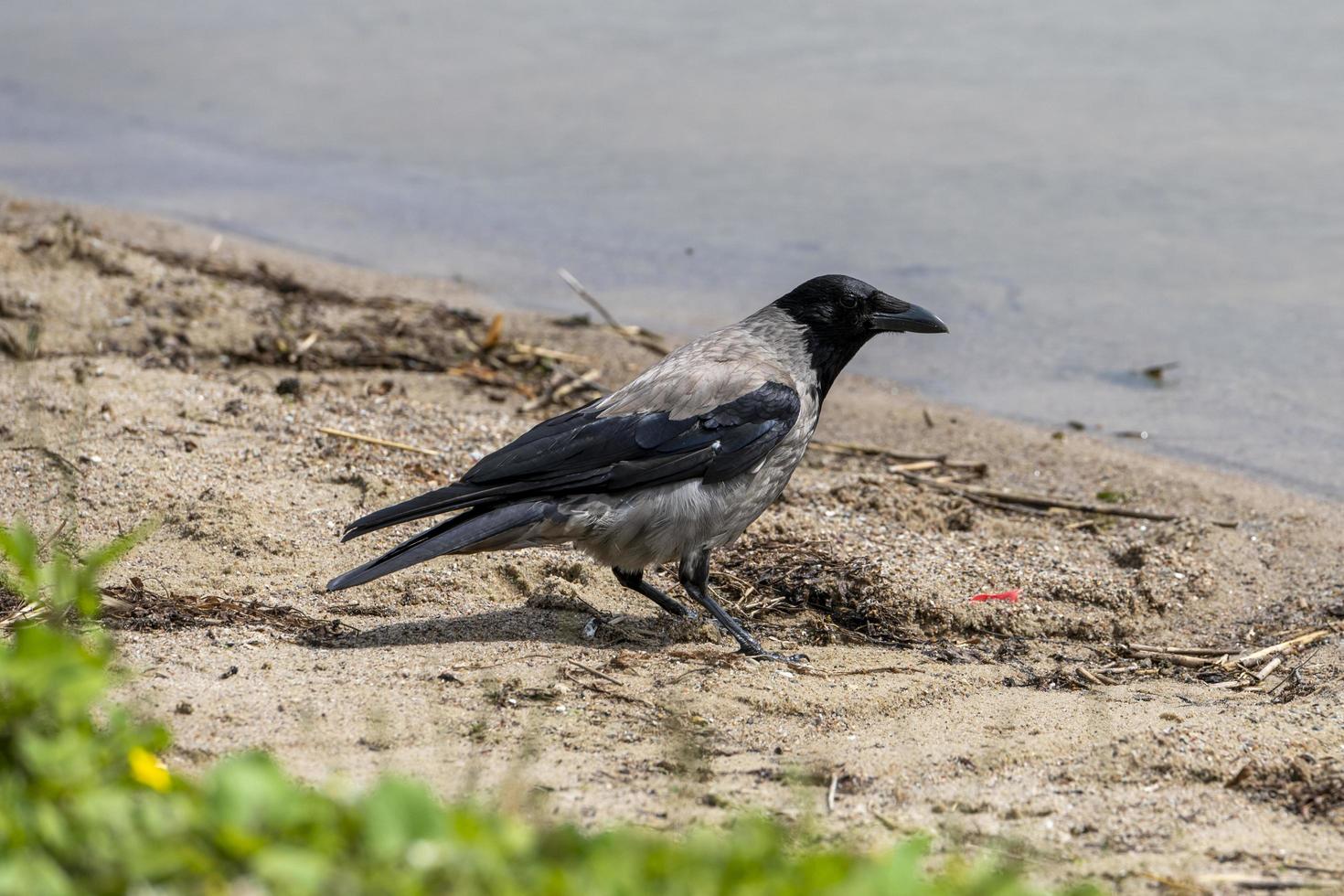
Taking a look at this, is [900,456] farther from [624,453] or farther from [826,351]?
[624,453]

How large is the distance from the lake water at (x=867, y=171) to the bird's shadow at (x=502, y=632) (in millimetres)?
3619

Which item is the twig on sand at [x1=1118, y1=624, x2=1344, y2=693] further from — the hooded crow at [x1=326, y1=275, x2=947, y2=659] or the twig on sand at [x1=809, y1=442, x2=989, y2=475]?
the twig on sand at [x1=809, y1=442, x2=989, y2=475]

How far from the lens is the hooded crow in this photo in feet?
16.1

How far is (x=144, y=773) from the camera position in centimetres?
244

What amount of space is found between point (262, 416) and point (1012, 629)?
11.0 feet

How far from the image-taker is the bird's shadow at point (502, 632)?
4.68 m

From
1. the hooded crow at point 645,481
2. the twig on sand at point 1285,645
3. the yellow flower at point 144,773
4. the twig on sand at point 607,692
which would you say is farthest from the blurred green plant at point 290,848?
the twig on sand at point 1285,645

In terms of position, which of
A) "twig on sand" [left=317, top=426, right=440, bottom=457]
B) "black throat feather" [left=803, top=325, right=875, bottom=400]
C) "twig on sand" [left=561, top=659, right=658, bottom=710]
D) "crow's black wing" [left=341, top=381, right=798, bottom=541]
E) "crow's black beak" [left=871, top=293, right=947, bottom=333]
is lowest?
"twig on sand" [left=561, top=659, right=658, bottom=710]

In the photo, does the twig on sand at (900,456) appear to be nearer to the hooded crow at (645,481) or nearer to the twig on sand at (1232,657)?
the hooded crow at (645,481)

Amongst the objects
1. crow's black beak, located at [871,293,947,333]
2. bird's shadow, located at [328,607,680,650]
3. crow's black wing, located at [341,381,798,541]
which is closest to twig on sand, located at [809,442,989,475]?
crow's black beak, located at [871,293,947,333]

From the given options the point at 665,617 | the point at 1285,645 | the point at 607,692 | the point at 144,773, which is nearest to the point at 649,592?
the point at 665,617

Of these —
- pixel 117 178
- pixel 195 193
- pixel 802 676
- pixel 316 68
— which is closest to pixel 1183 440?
pixel 802 676

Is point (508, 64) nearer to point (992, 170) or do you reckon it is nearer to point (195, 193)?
point (195, 193)

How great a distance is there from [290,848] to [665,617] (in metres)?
3.41
